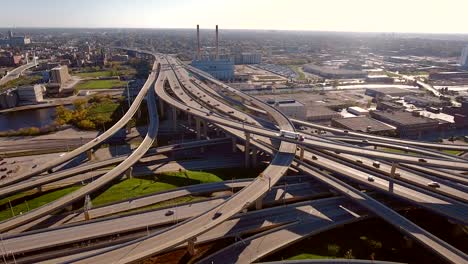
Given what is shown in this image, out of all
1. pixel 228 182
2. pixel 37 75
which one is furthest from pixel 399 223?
pixel 37 75

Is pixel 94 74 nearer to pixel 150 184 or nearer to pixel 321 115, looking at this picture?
pixel 321 115

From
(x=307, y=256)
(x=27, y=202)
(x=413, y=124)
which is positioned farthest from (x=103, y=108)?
(x=413, y=124)

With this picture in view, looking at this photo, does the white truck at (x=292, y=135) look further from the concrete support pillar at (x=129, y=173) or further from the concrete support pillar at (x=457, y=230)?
the concrete support pillar at (x=129, y=173)

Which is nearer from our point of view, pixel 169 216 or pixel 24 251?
pixel 24 251

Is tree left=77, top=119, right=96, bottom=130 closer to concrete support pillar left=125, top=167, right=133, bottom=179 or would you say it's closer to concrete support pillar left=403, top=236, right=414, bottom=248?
concrete support pillar left=125, top=167, right=133, bottom=179

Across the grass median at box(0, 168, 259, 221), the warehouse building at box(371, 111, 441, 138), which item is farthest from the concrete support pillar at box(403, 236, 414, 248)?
the warehouse building at box(371, 111, 441, 138)

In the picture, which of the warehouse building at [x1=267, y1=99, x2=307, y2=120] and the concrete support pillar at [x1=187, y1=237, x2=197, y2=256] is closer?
the concrete support pillar at [x1=187, y1=237, x2=197, y2=256]

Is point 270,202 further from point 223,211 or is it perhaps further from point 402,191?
point 402,191
